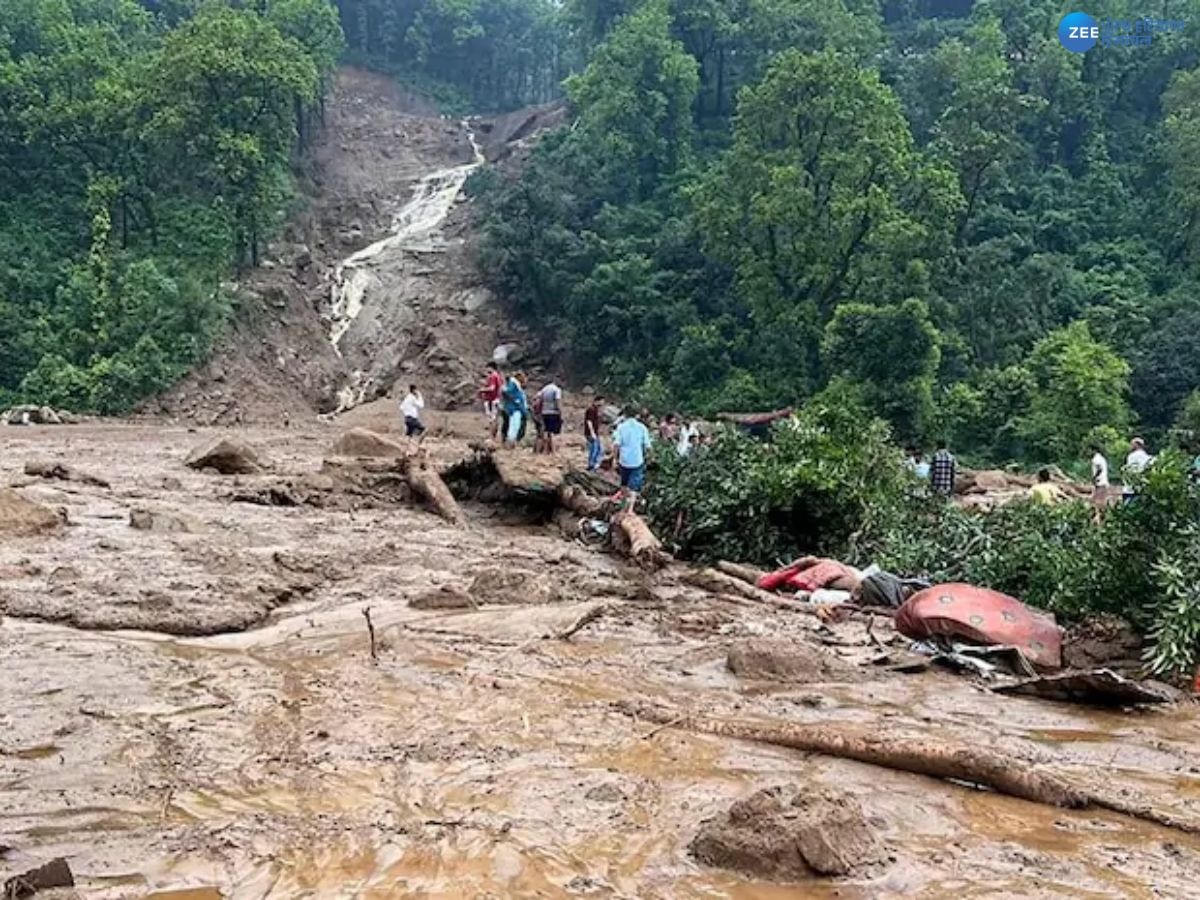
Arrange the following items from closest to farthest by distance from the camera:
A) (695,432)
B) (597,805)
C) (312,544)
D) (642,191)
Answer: (597,805)
(312,544)
(695,432)
(642,191)

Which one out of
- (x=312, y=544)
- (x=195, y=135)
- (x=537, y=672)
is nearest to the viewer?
(x=537, y=672)

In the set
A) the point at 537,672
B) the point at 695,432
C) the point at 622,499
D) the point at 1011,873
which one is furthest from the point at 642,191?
the point at 1011,873

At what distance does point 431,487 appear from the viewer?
15844mm

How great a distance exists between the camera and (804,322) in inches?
1335

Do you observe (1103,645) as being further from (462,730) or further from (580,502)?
(580,502)

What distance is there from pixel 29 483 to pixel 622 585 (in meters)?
8.91

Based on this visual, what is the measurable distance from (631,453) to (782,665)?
6.87 m

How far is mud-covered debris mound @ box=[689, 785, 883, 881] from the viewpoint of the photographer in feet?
15.2

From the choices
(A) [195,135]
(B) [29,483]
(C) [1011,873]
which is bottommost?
(B) [29,483]

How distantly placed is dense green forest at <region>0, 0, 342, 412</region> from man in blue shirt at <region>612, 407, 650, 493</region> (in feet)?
74.4

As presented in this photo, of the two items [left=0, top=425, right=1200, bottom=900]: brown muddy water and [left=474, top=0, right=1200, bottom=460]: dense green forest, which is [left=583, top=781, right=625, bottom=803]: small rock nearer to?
[left=0, top=425, right=1200, bottom=900]: brown muddy water

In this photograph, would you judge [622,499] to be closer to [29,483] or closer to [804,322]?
[29,483]

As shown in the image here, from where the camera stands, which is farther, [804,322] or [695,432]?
[804,322]

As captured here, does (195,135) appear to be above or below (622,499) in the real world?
above
